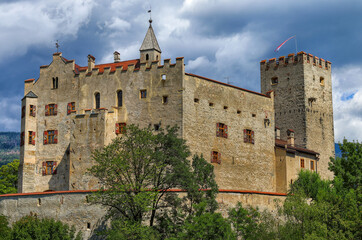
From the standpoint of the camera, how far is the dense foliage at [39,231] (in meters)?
44.2

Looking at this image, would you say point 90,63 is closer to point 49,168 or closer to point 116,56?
point 116,56

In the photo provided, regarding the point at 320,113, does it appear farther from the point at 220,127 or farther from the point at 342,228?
the point at 342,228

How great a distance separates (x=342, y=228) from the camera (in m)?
41.8

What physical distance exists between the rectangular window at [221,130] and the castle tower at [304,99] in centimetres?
1491

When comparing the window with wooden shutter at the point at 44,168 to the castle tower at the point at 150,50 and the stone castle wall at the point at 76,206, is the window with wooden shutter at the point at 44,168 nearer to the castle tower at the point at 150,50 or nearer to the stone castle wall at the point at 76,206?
the stone castle wall at the point at 76,206

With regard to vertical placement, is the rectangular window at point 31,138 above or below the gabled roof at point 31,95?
below

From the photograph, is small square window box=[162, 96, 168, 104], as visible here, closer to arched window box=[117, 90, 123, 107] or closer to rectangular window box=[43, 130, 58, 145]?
arched window box=[117, 90, 123, 107]

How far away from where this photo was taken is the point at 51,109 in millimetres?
58531

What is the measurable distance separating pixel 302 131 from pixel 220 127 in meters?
16.3

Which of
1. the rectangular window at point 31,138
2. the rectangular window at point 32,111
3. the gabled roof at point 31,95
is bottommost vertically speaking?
the rectangular window at point 31,138

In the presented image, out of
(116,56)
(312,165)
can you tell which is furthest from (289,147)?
(116,56)

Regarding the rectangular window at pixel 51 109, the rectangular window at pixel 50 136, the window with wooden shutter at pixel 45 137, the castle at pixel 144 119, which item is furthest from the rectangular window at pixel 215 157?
the window with wooden shutter at pixel 45 137

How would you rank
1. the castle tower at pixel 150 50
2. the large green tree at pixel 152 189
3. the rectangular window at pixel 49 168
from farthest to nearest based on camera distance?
the castle tower at pixel 150 50, the rectangular window at pixel 49 168, the large green tree at pixel 152 189

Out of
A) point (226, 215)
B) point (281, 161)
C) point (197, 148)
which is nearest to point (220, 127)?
point (197, 148)
